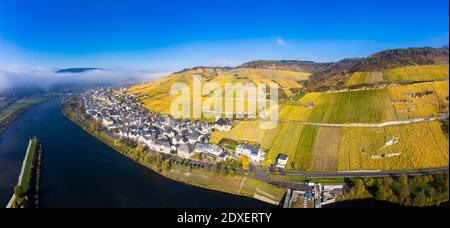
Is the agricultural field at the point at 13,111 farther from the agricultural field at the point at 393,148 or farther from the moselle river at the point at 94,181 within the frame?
the agricultural field at the point at 393,148

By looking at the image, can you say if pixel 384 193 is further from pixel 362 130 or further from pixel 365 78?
pixel 365 78

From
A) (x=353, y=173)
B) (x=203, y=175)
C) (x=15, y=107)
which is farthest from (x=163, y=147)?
(x=15, y=107)

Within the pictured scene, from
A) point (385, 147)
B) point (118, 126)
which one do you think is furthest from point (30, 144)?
point (385, 147)

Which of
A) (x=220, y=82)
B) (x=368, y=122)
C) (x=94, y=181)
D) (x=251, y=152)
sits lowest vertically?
(x=94, y=181)

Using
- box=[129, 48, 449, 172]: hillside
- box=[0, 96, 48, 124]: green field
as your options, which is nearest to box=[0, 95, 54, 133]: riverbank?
box=[0, 96, 48, 124]: green field

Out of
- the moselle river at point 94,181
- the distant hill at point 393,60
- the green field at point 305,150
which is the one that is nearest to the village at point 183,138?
the green field at point 305,150
